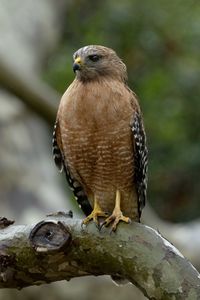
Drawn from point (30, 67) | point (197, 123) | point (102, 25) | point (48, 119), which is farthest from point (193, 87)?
point (48, 119)

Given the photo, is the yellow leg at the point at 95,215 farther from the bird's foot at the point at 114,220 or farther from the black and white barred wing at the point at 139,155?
the black and white barred wing at the point at 139,155

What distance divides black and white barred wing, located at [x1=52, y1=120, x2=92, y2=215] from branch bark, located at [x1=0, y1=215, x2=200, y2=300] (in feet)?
4.24

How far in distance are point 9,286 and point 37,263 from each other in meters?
0.25

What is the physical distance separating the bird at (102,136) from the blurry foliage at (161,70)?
730 centimetres

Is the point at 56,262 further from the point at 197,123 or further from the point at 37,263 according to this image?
the point at 197,123

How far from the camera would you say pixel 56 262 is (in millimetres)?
4293

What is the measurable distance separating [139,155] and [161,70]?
884 cm

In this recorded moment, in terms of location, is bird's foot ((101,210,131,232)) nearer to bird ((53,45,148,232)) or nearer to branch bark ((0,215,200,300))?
branch bark ((0,215,200,300))

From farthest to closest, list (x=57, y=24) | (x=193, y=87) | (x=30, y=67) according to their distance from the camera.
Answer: (x=193, y=87) < (x=57, y=24) < (x=30, y=67)

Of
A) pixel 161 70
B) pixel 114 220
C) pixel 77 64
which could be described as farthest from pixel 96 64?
pixel 161 70

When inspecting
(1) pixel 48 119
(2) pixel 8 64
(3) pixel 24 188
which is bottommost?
(3) pixel 24 188

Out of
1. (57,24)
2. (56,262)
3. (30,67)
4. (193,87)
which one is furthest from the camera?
(193,87)

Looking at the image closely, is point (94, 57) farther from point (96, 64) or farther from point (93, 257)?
point (93, 257)

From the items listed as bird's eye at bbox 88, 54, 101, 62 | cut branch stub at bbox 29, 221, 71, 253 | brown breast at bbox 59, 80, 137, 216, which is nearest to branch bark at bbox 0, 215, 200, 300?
cut branch stub at bbox 29, 221, 71, 253
